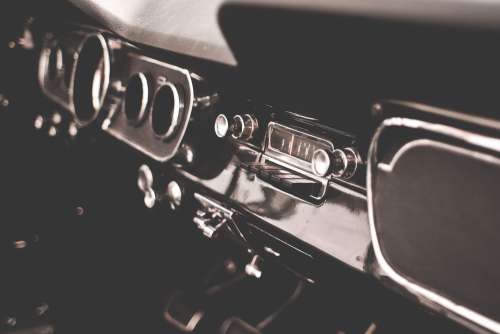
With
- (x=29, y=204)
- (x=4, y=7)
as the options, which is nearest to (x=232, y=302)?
(x=29, y=204)

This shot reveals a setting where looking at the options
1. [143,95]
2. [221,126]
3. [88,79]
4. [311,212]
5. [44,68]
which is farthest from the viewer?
[44,68]

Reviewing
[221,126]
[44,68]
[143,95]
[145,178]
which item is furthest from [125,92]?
[44,68]

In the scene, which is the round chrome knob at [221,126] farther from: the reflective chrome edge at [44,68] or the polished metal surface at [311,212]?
the reflective chrome edge at [44,68]

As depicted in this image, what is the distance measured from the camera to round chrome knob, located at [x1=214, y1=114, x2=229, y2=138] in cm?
79

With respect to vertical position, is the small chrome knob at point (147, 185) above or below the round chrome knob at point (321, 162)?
below

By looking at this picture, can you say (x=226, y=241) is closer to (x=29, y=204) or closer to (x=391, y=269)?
(x=391, y=269)

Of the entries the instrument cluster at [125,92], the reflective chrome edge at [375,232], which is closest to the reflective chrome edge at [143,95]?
the instrument cluster at [125,92]

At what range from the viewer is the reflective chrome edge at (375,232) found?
0.44 m

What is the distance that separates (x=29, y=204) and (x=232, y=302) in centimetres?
75

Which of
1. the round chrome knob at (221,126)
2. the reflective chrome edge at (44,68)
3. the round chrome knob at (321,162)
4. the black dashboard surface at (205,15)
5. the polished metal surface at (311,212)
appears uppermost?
the black dashboard surface at (205,15)

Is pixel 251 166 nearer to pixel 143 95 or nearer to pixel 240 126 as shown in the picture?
pixel 240 126

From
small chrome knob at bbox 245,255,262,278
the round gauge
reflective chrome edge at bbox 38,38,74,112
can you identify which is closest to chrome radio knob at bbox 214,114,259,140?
small chrome knob at bbox 245,255,262,278

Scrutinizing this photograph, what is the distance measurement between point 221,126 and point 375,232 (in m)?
0.36

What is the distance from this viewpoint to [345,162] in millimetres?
604
